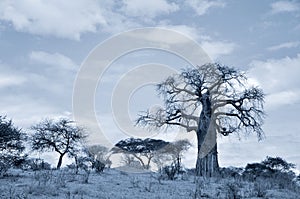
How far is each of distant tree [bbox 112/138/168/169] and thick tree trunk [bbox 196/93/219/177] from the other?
20389mm

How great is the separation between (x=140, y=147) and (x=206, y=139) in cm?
2151

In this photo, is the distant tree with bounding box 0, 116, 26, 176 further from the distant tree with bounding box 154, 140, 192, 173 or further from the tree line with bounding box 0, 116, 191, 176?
the distant tree with bounding box 154, 140, 192, 173

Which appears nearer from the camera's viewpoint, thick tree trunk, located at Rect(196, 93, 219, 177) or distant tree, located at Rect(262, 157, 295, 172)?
thick tree trunk, located at Rect(196, 93, 219, 177)

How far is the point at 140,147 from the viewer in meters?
41.2

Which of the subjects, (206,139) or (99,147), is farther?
(99,147)

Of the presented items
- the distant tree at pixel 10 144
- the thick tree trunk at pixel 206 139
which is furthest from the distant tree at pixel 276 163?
the distant tree at pixel 10 144

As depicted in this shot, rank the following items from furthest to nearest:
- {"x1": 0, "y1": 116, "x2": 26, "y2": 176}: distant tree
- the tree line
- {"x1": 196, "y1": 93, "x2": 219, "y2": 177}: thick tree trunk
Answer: the tree line → {"x1": 196, "y1": 93, "x2": 219, "y2": 177}: thick tree trunk → {"x1": 0, "y1": 116, "x2": 26, "y2": 176}: distant tree

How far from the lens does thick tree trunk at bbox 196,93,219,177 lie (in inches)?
798

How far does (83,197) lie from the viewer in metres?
6.58

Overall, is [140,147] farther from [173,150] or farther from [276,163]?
[276,163]

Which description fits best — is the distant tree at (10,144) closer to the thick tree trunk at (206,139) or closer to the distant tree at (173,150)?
the thick tree trunk at (206,139)

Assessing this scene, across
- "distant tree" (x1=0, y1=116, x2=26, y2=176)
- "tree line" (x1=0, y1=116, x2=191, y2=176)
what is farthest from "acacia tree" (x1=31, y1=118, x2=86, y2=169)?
"distant tree" (x1=0, y1=116, x2=26, y2=176)

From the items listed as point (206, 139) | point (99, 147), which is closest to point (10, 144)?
point (206, 139)

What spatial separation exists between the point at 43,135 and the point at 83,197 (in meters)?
30.5
